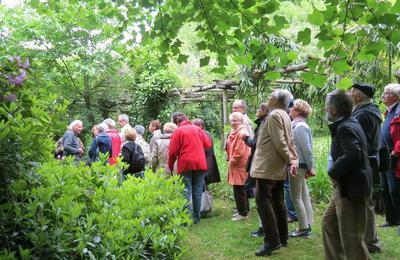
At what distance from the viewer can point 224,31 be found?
122 inches

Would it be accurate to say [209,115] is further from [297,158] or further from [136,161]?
[297,158]

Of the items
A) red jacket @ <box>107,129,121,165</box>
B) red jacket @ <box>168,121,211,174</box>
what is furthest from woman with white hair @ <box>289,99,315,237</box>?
red jacket @ <box>107,129,121,165</box>

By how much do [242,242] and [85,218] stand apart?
3156mm

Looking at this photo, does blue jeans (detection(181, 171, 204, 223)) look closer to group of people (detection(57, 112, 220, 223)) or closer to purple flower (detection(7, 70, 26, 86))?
group of people (detection(57, 112, 220, 223))

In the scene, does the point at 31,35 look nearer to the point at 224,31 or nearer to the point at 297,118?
the point at 297,118

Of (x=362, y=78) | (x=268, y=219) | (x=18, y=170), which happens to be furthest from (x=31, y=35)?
(x=18, y=170)

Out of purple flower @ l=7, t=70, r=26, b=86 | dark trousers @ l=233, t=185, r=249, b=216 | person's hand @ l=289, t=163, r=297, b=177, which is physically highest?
purple flower @ l=7, t=70, r=26, b=86

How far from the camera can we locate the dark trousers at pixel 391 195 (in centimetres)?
532

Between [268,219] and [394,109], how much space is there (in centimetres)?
223

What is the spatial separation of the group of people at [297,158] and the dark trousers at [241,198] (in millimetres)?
16

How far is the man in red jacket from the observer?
5.99m

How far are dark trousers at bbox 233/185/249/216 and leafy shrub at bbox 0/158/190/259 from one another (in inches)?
96.6

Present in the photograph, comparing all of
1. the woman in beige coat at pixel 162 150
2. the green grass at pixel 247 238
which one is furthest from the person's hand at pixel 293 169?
the woman in beige coat at pixel 162 150

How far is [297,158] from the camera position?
4.86 metres
